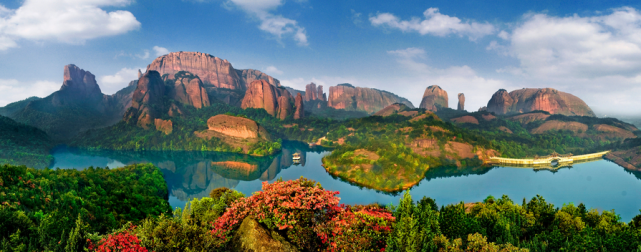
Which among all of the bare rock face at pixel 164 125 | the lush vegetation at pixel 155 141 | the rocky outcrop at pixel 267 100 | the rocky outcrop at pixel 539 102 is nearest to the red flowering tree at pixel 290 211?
the lush vegetation at pixel 155 141

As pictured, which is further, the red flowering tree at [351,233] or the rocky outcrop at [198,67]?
the rocky outcrop at [198,67]

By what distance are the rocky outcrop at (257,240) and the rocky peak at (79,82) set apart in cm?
17395

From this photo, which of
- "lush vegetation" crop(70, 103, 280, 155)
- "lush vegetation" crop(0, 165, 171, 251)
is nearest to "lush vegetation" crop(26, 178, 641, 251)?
"lush vegetation" crop(0, 165, 171, 251)

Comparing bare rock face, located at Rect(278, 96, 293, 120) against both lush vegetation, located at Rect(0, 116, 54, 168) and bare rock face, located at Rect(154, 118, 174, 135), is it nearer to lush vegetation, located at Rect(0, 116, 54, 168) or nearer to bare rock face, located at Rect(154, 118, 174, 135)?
bare rock face, located at Rect(154, 118, 174, 135)

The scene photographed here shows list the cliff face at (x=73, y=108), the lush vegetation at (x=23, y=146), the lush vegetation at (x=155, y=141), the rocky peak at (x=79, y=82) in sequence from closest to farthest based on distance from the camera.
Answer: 1. the lush vegetation at (x=23, y=146)
2. the lush vegetation at (x=155, y=141)
3. the cliff face at (x=73, y=108)
4. the rocky peak at (x=79, y=82)

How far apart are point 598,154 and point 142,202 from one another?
112 meters

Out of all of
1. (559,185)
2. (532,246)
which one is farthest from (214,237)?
(559,185)

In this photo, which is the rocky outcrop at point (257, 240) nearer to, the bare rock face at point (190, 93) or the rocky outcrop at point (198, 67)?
the bare rock face at point (190, 93)

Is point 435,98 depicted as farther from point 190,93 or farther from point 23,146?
point 23,146

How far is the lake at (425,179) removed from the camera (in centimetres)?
4366

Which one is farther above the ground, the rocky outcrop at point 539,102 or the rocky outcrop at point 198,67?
the rocky outcrop at point 198,67

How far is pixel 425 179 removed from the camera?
55094 mm

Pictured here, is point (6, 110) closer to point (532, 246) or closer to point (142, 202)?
point (142, 202)

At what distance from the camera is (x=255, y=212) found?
1044 centimetres
